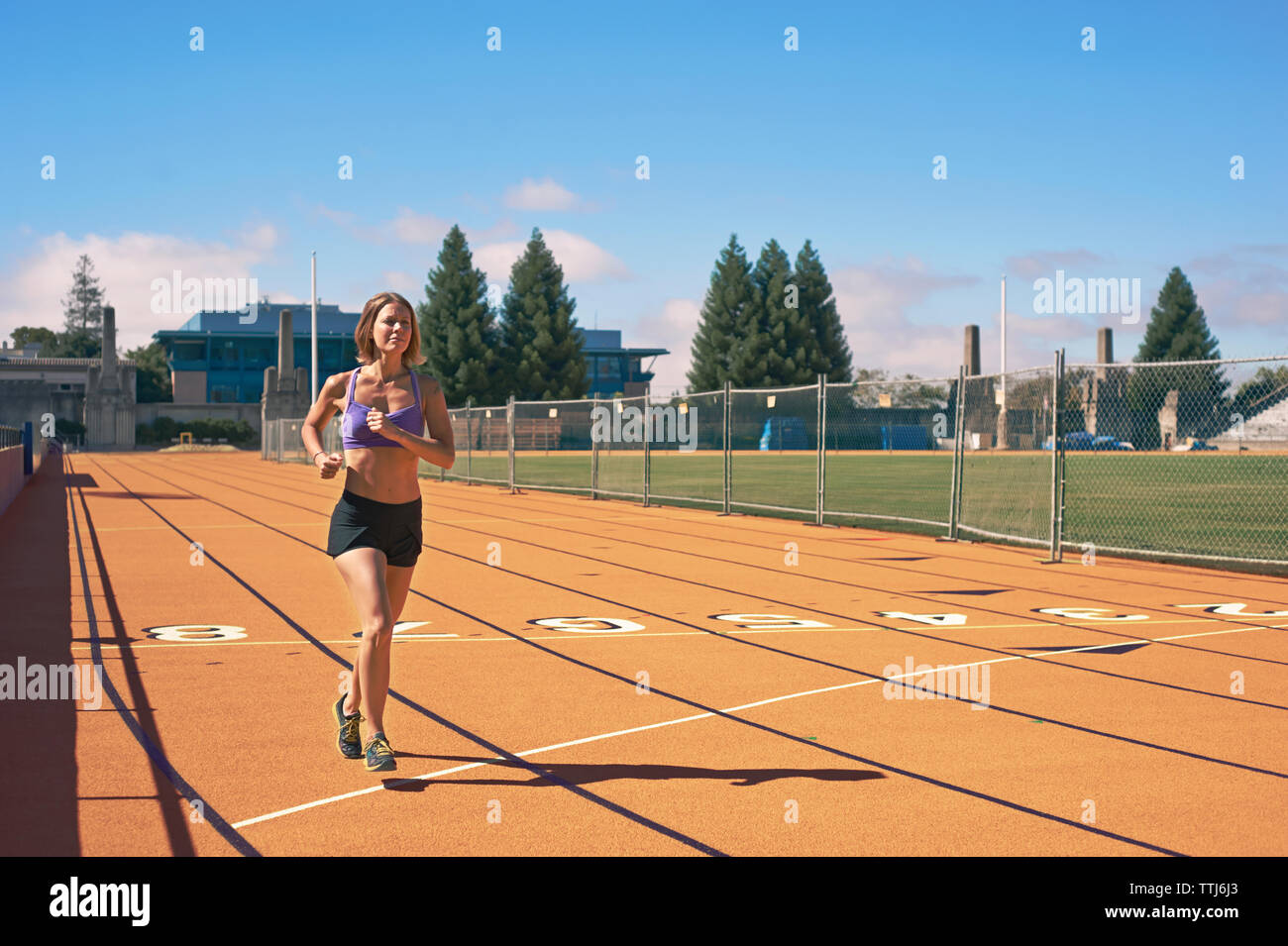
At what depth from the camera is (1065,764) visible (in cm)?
573

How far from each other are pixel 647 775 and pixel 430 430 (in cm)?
199

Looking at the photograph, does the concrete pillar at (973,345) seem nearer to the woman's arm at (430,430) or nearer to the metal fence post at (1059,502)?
the metal fence post at (1059,502)

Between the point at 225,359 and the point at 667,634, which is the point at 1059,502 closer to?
the point at 667,634

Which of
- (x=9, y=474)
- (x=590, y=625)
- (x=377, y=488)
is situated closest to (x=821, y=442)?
(x=590, y=625)

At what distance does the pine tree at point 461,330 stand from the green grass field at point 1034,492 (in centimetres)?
4214

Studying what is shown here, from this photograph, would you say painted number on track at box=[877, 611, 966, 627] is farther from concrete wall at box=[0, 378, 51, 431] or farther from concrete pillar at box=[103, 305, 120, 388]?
concrete pillar at box=[103, 305, 120, 388]

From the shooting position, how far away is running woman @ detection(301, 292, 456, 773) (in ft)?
Result: 18.4

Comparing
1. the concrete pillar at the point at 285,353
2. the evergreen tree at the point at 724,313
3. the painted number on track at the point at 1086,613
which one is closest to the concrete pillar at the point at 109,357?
the concrete pillar at the point at 285,353

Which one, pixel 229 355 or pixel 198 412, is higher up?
pixel 229 355

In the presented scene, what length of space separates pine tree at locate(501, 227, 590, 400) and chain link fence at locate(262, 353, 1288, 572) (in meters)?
27.8

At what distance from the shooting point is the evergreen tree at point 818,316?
94.9 metres

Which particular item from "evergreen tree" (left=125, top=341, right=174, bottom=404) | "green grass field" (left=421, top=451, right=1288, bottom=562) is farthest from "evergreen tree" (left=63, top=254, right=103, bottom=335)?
"green grass field" (left=421, top=451, right=1288, bottom=562)

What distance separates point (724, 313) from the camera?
316 feet
